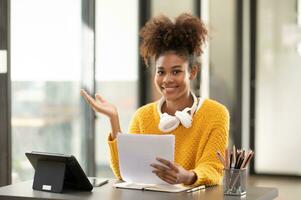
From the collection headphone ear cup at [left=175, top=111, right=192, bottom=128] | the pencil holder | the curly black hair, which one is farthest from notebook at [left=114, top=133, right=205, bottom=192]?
the curly black hair

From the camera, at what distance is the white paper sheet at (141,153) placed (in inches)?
101

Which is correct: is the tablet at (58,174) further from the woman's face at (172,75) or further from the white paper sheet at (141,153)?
the woman's face at (172,75)

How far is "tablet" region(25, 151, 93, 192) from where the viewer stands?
2.67 m

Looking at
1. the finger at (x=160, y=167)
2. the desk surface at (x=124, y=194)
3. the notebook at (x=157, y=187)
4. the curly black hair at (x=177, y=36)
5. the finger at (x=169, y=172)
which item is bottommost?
the desk surface at (x=124, y=194)

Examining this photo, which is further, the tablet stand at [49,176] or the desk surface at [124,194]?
the tablet stand at [49,176]

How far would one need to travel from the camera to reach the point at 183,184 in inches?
108

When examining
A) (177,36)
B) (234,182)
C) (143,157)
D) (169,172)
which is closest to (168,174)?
(169,172)

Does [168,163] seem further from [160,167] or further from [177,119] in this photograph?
[177,119]

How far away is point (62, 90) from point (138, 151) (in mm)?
2843

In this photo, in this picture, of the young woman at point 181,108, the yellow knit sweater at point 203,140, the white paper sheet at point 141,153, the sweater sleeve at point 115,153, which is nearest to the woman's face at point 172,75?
the young woman at point 181,108

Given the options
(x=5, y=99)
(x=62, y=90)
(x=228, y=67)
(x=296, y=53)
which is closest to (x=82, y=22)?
(x=62, y=90)

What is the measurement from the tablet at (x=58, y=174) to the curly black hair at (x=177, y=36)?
2.24 feet

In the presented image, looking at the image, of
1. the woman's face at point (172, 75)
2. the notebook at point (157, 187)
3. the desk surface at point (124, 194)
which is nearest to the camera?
the desk surface at point (124, 194)

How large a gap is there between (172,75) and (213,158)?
1.37 ft
